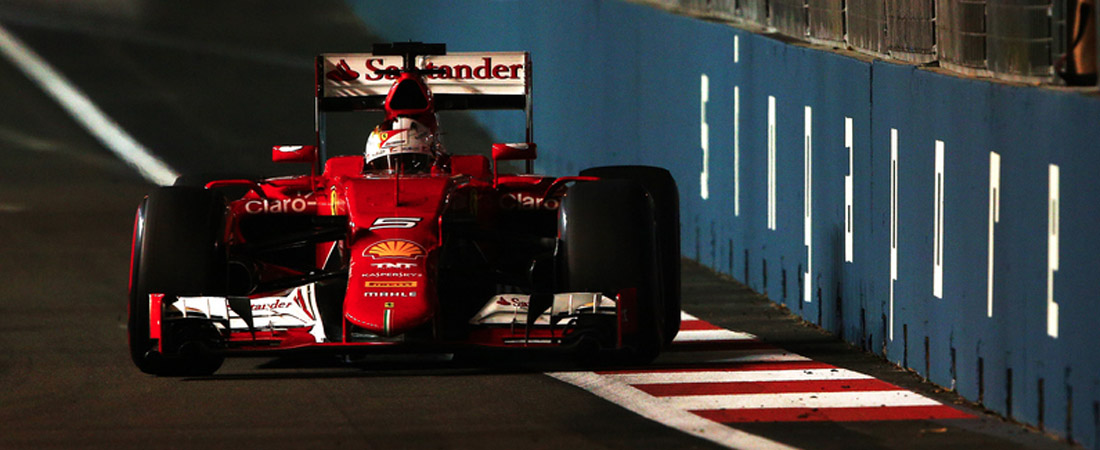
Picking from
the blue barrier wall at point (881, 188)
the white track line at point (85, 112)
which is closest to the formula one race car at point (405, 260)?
the blue barrier wall at point (881, 188)

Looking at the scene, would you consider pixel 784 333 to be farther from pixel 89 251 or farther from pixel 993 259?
pixel 89 251

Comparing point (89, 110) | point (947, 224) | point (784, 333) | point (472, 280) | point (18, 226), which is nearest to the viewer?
point (947, 224)

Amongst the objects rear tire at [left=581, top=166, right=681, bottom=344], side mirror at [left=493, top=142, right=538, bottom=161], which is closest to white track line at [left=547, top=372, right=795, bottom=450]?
rear tire at [left=581, top=166, right=681, bottom=344]

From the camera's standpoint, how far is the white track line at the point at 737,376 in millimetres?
10438

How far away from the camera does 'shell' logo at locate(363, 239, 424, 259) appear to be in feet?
34.6

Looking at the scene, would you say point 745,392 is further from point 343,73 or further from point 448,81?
point 343,73

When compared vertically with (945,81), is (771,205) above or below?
below

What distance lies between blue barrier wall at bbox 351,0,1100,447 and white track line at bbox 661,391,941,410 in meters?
0.30

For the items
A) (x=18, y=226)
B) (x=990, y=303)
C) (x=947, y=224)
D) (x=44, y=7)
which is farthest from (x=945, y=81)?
(x=44, y=7)

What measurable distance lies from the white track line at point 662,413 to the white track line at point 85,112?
1302 cm

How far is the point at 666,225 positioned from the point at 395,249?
6.46 feet

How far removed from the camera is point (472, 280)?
10898mm

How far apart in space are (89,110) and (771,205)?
55.7 feet

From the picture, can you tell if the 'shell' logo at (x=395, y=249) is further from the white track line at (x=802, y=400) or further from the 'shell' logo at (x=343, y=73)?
the 'shell' logo at (x=343, y=73)
